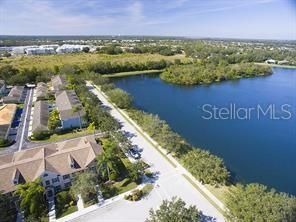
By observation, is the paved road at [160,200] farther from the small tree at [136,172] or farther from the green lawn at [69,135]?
the green lawn at [69,135]

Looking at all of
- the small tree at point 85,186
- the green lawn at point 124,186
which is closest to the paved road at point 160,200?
the green lawn at point 124,186

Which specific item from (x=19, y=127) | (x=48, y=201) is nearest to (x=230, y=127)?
(x=48, y=201)

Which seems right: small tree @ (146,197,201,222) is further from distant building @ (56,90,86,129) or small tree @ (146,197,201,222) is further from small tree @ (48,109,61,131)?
small tree @ (48,109,61,131)

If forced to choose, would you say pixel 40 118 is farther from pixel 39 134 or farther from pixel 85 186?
pixel 85 186

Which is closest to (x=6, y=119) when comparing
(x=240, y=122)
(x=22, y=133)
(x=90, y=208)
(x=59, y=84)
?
(x=22, y=133)

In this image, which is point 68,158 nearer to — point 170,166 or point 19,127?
point 170,166
